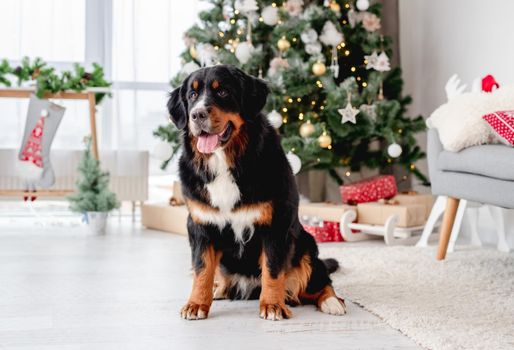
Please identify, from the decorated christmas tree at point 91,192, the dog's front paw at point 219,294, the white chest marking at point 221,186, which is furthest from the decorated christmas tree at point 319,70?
the white chest marking at point 221,186

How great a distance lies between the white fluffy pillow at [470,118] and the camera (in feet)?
9.36

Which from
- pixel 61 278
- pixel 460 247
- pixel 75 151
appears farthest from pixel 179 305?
pixel 75 151

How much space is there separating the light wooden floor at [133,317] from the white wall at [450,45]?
2190 mm

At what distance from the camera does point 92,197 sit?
4.14 m

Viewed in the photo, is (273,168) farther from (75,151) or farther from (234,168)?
(75,151)

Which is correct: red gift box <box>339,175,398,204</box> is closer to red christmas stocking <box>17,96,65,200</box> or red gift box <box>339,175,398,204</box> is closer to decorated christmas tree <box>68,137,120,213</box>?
decorated christmas tree <box>68,137,120,213</box>

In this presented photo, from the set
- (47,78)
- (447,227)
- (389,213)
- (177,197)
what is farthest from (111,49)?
(447,227)

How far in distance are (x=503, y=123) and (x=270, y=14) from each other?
79.6 inches

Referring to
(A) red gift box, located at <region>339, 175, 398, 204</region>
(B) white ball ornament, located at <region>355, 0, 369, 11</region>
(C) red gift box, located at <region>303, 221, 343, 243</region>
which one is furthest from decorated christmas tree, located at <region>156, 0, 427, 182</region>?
(C) red gift box, located at <region>303, 221, 343, 243</region>

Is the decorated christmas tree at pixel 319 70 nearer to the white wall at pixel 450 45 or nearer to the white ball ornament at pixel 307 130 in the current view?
the white ball ornament at pixel 307 130

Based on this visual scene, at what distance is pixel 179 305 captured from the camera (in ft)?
7.11

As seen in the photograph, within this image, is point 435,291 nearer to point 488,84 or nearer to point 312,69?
point 488,84

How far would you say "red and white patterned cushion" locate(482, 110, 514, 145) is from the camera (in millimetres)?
2654

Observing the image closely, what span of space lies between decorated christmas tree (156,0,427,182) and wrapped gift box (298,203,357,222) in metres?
0.33
